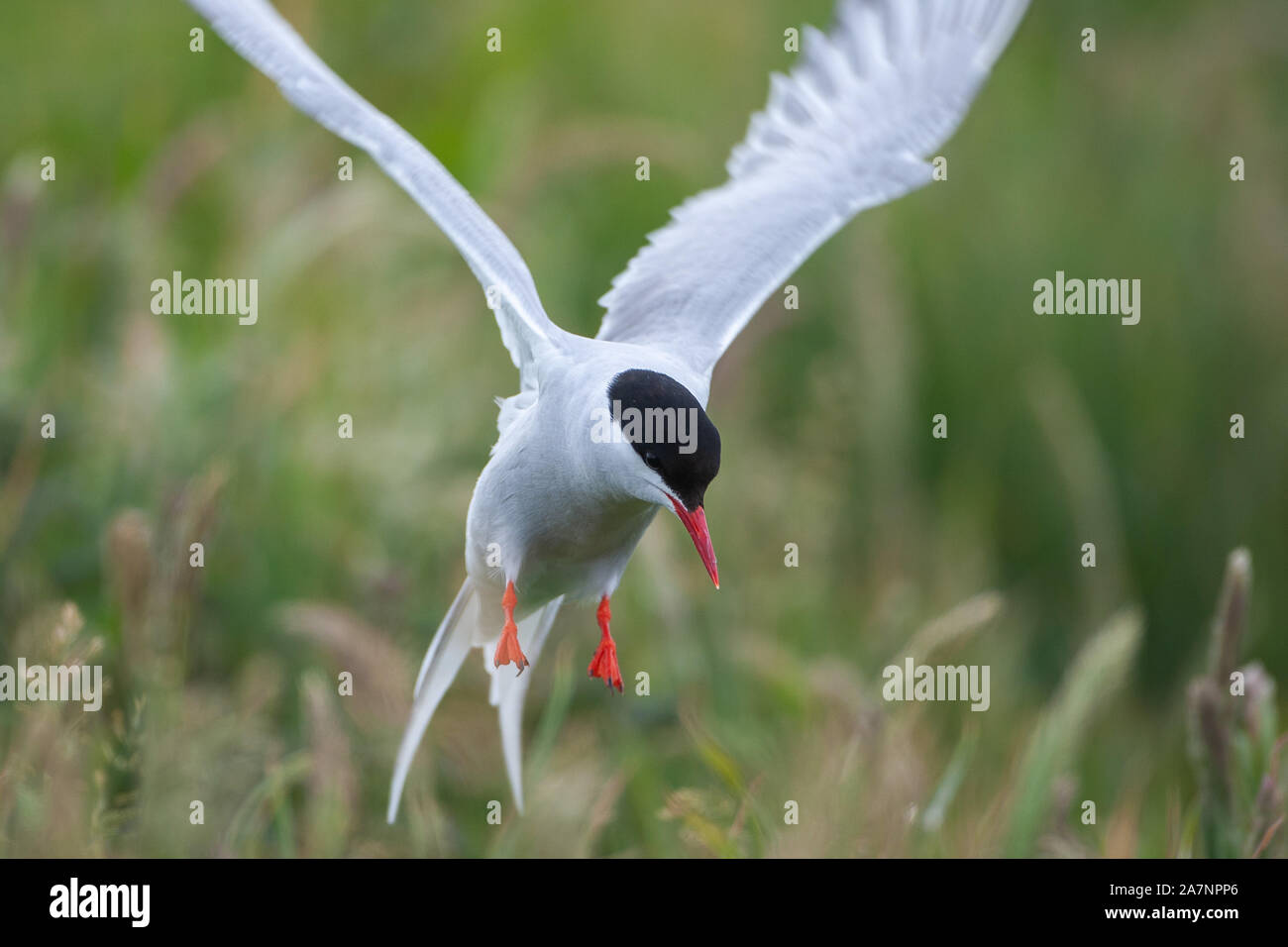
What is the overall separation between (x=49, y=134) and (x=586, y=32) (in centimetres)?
323

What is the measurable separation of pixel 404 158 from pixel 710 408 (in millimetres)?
2702

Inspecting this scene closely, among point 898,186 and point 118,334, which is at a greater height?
point 118,334

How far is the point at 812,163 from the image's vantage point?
4469mm

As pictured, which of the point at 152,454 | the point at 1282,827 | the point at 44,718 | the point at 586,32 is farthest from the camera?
the point at 586,32

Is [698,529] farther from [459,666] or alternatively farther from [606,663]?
[459,666]

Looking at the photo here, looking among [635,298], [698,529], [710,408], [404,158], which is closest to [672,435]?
[698,529]

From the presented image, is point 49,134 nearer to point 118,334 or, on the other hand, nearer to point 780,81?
point 118,334

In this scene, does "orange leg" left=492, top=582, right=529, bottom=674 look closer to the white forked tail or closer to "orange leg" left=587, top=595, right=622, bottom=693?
"orange leg" left=587, top=595, right=622, bottom=693

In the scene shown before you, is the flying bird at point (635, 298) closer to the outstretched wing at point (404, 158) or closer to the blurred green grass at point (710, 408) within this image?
the outstretched wing at point (404, 158)

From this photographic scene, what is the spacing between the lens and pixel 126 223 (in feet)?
20.7

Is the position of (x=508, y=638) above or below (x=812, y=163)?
below

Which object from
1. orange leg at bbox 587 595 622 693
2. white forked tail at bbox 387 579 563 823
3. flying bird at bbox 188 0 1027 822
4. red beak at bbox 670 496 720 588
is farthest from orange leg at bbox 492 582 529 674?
red beak at bbox 670 496 720 588

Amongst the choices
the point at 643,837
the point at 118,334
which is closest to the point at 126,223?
the point at 118,334

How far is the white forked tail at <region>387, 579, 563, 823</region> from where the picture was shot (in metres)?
3.81
